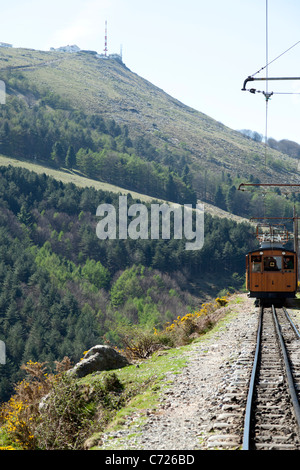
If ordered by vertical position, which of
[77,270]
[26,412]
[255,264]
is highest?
[255,264]

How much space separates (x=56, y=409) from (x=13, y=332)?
7641 cm

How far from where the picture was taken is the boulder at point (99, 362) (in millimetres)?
13656

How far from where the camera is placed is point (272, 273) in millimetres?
26078

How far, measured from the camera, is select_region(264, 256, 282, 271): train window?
26219 millimetres

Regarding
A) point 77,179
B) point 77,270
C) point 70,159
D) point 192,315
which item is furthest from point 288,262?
point 70,159

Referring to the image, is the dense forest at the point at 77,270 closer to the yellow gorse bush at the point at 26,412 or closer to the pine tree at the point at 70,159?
the pine tree at the point at 70,159

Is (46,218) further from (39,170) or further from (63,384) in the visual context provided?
(63,384)

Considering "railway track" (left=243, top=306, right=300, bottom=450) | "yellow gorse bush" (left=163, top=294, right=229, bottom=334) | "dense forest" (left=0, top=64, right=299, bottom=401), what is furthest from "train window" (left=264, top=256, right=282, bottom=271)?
"dense forest" (left=0, top=64, right=299, bottom=401)

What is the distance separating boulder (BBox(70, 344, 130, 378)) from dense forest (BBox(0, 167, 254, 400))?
214 feet

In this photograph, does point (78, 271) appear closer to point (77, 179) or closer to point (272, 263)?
point (77, 179)

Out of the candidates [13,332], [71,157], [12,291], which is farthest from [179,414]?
[71,157]

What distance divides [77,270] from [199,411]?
104743 mm

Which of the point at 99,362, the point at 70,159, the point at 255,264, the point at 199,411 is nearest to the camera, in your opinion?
the point at 199,411

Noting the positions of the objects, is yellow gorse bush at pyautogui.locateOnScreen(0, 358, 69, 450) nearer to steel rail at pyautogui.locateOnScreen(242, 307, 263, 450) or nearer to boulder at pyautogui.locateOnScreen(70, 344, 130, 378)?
boulder at pyautogui.locateOnScreen(70, 344, 130, 378)
